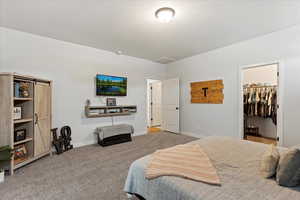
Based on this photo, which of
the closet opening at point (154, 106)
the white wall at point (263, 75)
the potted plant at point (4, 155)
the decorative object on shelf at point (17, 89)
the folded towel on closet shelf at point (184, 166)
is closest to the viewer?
the folded towel on closet shelf at point (184, 166)

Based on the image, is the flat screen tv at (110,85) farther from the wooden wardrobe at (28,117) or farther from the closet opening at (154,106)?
the closet opening at (154,106)

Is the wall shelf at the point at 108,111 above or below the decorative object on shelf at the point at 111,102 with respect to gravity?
below

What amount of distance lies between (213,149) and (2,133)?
10.2 ft

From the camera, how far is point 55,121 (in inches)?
127

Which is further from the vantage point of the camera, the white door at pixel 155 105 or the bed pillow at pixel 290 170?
the white door at pixel 155 105

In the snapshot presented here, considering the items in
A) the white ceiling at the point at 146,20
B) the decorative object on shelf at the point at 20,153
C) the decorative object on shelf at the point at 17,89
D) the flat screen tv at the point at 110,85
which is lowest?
the decorative object on shelf at the point at 20,153

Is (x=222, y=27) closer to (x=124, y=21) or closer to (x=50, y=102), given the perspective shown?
(x=124, y=21)

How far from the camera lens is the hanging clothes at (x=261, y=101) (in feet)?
12.2

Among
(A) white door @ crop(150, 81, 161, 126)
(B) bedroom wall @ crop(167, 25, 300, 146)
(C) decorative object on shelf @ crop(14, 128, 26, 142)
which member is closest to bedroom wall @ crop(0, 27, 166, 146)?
(C) decorative object on shelf @ crop(14, 128, 26, 142)

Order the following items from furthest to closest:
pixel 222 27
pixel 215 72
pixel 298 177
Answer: pixel 215 72, pixel 222 27, pixel 298 177

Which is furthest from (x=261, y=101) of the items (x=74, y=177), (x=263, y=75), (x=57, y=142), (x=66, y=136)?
(x=57, y=142)

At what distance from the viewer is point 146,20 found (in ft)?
8.05

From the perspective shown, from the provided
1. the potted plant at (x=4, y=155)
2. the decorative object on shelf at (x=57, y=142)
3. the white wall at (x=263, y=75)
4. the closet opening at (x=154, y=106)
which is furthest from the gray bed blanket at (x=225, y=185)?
the closet opening at (x=154, y=106)

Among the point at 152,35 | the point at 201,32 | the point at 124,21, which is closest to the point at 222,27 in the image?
the point at 201,32
